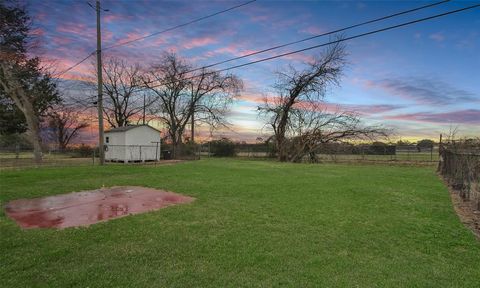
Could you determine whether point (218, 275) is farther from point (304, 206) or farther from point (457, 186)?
point (457, 186)

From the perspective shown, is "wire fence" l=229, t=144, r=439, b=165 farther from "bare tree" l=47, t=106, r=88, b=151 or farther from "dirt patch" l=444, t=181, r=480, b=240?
"bare tree" l=47, t=106, r=88, b=151

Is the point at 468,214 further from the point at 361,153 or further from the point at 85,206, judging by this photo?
the point at 361,153

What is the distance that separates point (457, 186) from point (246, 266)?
10.6m

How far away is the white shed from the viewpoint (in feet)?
86.2

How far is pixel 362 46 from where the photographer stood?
14617 mm

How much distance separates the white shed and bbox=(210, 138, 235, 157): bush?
8627 millimetres

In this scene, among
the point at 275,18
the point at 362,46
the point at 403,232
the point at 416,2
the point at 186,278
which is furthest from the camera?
the point at 362,46

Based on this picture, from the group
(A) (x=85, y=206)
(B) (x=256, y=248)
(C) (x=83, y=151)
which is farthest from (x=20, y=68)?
(B) (x=256, y=248)

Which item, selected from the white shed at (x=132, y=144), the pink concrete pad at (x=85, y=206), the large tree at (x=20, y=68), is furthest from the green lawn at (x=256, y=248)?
the white shed at (x=132, y=144)

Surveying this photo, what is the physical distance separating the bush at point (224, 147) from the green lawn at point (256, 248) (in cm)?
2795

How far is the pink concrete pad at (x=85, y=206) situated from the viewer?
614 cm

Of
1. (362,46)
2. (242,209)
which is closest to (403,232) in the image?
(242,209)

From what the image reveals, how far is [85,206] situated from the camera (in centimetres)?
747

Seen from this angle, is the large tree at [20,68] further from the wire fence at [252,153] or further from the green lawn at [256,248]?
the green lawn at [256,248]
